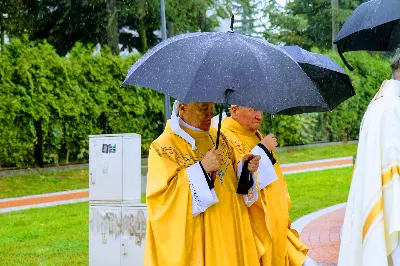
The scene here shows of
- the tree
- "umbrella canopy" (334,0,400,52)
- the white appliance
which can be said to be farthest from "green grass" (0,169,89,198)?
the tree

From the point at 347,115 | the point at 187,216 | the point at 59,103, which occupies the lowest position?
the point at 347,115

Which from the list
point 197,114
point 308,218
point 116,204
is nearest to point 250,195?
point 197,114

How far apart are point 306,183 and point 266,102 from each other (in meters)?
14.4

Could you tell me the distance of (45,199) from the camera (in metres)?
17.1

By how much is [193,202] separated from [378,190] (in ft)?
4.13

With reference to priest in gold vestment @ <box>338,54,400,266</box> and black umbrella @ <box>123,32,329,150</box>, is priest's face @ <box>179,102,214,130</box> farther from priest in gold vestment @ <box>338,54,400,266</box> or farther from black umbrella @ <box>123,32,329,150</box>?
priest in gold vestment @ <box>338,54,400,266</box>

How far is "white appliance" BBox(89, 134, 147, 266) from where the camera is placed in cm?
753

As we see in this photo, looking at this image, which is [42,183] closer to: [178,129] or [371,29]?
[371,29]

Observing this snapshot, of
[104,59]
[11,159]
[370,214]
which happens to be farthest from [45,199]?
[370,214]

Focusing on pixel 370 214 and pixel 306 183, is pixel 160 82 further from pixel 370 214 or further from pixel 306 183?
pixel 306 183

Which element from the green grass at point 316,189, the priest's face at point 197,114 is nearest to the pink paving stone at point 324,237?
the green grass at point 316,189

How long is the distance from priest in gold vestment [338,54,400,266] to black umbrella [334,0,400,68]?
8.15 feet

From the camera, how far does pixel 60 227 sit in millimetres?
12102

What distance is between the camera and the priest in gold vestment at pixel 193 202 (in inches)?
173
